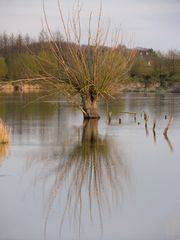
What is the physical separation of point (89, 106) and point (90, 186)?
16527 mm

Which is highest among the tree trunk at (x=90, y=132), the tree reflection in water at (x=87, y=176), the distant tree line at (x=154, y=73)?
the distant tree line at (x=154, y=73)

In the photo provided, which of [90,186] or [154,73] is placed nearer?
[90,186]

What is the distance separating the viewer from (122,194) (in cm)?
1148

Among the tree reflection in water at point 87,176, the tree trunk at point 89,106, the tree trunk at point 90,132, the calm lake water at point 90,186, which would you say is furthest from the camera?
the tree trunk at point 89,106

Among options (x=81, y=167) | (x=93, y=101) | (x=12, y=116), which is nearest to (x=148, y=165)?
(x=81, y=167)

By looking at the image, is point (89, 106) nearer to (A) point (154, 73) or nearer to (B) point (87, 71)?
(B) point (87, 71)

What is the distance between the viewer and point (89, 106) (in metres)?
28.8

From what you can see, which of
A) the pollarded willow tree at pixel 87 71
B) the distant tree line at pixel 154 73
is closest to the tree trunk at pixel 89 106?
the pollarded willow tree at pixel 87 71

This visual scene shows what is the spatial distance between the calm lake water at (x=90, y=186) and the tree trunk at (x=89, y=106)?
17.6ft

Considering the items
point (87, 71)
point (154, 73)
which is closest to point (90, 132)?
point (87, 71)

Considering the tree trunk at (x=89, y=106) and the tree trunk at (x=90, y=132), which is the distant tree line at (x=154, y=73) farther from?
the tree trunk at (x=90, y=132)

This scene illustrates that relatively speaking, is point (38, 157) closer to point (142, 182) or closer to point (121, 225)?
point (142, 182)

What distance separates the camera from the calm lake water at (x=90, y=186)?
9.16 m

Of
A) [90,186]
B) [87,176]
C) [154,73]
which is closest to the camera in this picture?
[90,186]
